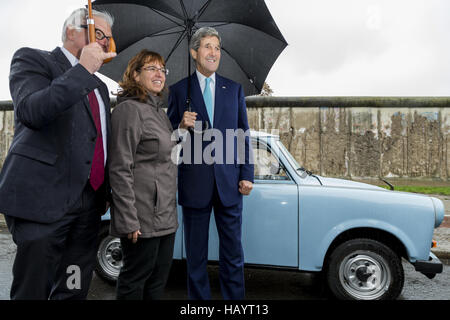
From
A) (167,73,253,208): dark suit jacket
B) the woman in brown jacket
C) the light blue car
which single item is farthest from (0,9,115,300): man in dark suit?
the light blue car

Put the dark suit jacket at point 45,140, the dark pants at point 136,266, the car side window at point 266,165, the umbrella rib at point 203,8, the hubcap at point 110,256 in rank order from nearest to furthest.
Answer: the dark suit jacket at point 45,140
the dark pants at point 136,266
the umbrella rib at point 203,8
the car side window at point 266,165
the hubcap at point 110,256

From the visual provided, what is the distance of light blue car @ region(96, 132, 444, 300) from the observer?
3260 millimetres

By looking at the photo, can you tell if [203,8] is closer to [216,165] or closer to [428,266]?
[216,165]

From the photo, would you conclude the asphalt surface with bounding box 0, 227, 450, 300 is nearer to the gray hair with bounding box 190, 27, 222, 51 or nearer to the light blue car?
the light blue car

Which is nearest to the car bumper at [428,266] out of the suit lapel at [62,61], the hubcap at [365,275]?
the hubcap at [365,275]

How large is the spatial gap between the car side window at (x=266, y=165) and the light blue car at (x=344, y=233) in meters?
0.14

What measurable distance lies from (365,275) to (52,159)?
9.37ft

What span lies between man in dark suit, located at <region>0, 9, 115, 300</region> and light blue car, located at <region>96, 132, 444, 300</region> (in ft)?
5.91

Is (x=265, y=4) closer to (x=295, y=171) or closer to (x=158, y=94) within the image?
(x=158, y=94)

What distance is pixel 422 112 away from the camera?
11.4 m

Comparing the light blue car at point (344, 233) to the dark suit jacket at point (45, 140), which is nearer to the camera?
the dark suit jacket at point (45, 140)

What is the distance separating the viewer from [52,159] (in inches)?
68.1

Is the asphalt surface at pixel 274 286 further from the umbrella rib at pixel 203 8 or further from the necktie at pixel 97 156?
the umbrella rib at pixel 203 8

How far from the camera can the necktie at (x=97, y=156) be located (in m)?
1.94
